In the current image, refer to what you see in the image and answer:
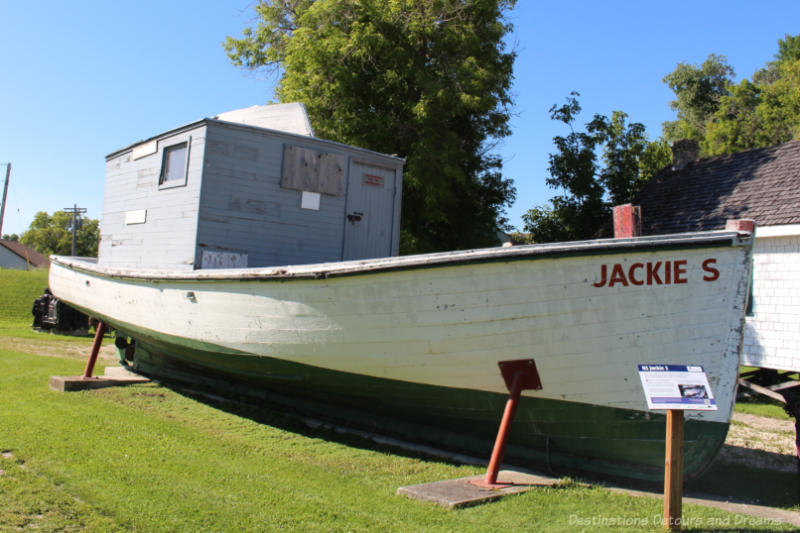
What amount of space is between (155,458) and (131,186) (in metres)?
4.73

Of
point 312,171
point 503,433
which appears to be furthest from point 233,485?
point 312,171

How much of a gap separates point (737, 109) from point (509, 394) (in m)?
29.2

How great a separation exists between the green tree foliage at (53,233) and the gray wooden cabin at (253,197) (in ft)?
227

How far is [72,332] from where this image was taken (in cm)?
1775

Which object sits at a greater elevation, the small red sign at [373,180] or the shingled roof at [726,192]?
the shingled roof at [726,192]

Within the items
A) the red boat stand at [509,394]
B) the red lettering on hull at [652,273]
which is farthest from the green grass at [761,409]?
the red boat stand at [509,394]

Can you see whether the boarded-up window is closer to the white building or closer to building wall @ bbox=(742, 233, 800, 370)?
the white building

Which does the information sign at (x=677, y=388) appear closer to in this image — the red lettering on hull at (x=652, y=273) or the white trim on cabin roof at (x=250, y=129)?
the red lettering on hull at (x=652, y=273)

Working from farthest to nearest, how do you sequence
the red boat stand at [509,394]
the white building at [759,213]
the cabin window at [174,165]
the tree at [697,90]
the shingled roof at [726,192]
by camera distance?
the tree at [697,90] → the shingled roof at [726,192] → the white building at [759,213] → the cabin window at [174,165] → the red boat stand at [509,394]

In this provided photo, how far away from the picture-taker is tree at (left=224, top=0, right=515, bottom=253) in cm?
1514

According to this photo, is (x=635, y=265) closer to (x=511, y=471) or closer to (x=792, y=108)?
(x=511, y=471)

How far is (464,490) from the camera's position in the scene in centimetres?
431

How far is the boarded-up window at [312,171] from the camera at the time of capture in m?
7.40

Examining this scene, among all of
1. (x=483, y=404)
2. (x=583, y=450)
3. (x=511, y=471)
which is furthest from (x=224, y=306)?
(x=583, y=450)
